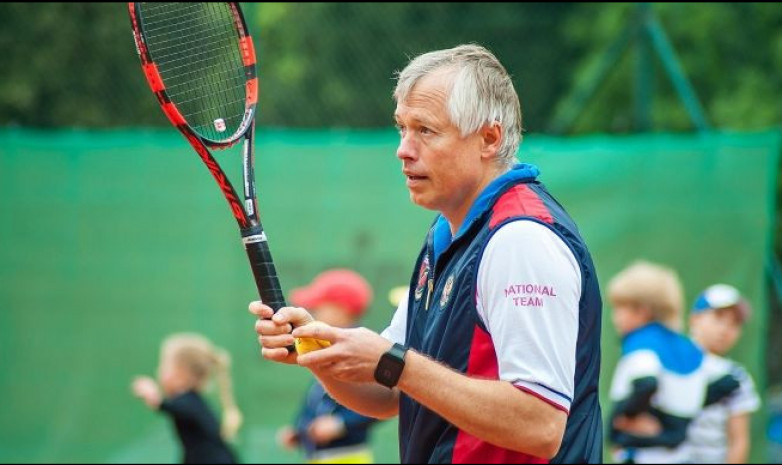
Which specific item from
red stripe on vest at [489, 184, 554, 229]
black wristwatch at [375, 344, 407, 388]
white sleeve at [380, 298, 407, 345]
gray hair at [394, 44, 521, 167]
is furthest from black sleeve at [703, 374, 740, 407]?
black wristwatch at [375, 344, 407, 388]

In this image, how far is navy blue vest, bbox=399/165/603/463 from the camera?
278 cm

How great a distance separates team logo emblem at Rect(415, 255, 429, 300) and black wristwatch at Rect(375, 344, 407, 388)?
475mm

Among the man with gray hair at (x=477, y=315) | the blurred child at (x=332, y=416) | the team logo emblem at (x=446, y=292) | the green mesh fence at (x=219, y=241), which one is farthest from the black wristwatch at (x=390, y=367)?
the green mesh fence at (x=219, y=241)

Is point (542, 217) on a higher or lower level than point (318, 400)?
higher

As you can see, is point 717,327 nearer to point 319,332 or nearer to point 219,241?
point 219,241

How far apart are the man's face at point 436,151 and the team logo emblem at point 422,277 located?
0.21 m

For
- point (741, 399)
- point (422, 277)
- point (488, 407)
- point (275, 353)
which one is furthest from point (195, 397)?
point (488, 407)

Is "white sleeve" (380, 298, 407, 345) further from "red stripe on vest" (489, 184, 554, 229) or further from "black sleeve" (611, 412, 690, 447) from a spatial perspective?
"black sleeve" (611, 412, 690, 447)

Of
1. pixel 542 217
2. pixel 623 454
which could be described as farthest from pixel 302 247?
pixel 542 217

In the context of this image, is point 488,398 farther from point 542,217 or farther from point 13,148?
point 13,148

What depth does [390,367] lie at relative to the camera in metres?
2.66

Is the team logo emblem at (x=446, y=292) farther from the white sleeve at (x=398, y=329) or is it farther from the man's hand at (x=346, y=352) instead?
the white sleeve at (x=398, y=329)

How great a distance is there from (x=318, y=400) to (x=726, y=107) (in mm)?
6142

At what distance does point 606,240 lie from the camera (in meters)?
6.92
